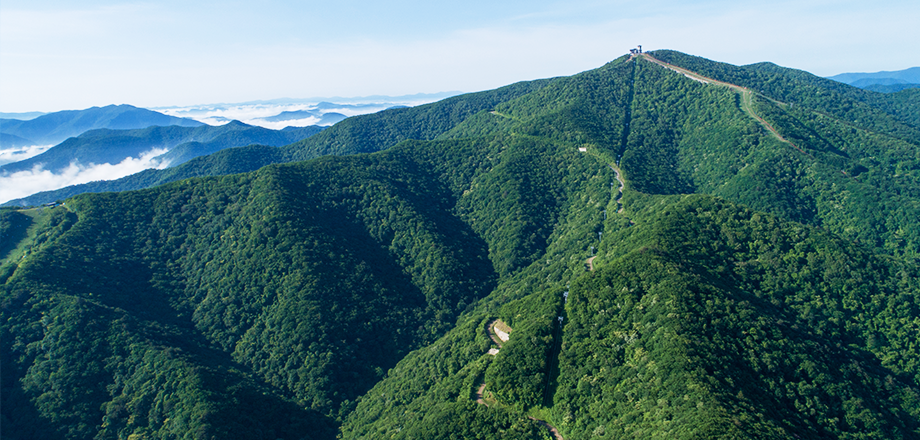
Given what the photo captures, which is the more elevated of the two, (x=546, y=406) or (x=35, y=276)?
(x=35, y=276)

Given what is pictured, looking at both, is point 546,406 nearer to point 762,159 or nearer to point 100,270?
point 100,270

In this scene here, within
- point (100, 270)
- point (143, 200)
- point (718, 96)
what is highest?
point (718, 96)

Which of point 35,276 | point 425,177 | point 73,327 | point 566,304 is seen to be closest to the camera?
point 566,304

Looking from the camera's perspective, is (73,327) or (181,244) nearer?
(73,327)

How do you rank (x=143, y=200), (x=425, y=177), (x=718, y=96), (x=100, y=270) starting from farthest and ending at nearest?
1. (x=718, y=96)
2. (x=425, y=177)
3. (x=143, y=200)
4. (x=100, y=270)

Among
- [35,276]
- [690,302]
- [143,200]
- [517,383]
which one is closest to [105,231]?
[143,200]

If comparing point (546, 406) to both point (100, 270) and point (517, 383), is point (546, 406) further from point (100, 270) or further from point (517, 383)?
point (100, 270)
